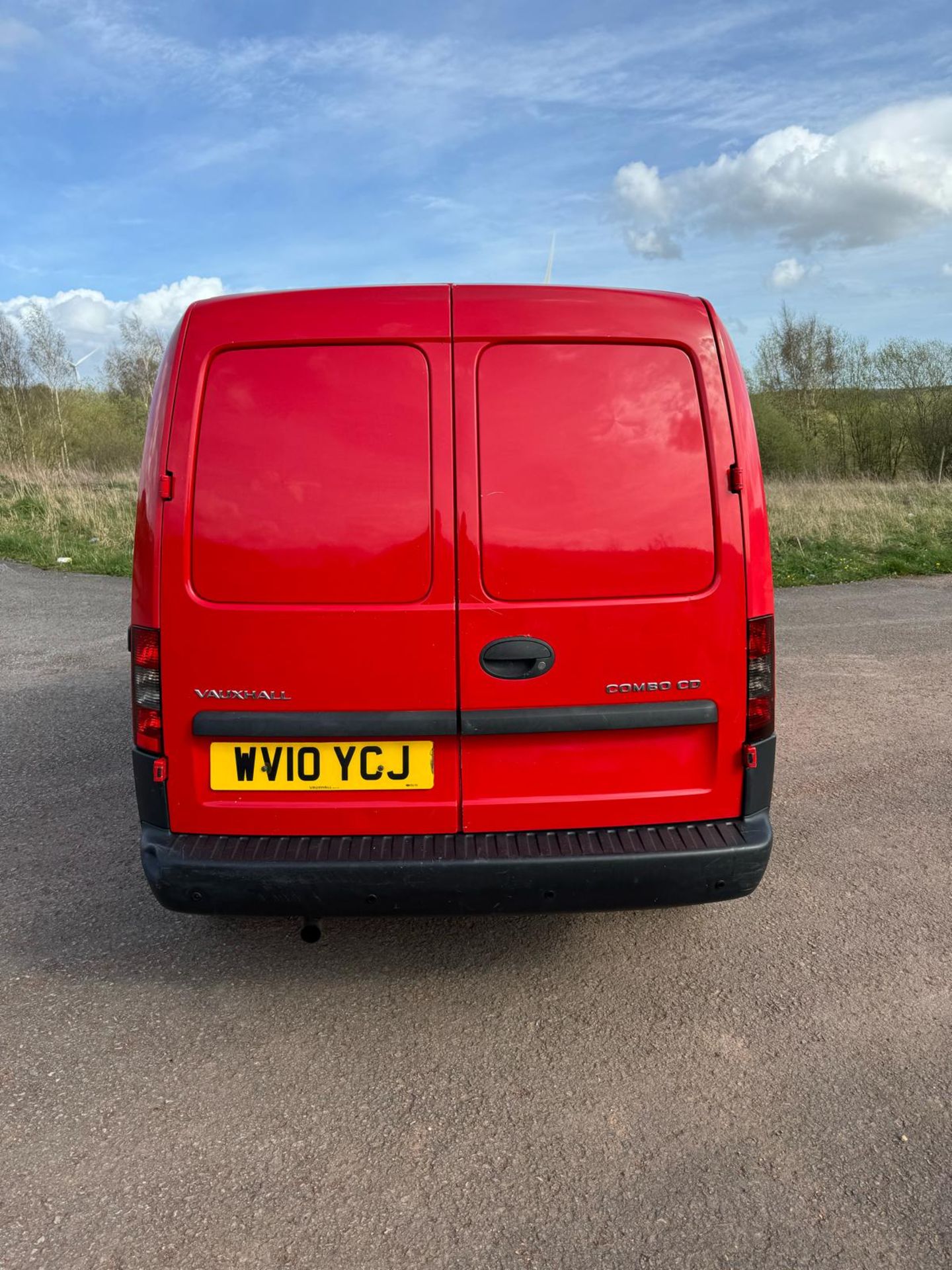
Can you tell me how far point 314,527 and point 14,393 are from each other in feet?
99.4

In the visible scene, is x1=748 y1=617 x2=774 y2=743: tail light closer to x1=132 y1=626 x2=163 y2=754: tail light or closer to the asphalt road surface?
the asphalt road surface

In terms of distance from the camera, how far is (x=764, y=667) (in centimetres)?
296

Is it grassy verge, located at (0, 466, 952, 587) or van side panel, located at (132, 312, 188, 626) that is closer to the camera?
van side panel, located at (132, 312, 188, 626)

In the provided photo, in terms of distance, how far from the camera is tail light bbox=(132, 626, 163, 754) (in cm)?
289

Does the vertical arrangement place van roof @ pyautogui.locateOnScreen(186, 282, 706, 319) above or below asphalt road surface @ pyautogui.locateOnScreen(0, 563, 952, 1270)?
above

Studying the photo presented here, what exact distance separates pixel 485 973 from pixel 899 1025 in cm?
130

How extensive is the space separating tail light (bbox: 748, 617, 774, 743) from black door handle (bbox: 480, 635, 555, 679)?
63 cm

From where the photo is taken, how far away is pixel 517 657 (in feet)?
9.26

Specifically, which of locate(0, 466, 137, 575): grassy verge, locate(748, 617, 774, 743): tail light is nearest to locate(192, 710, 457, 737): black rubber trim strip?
locate(748, 617, 774, 743): tail light

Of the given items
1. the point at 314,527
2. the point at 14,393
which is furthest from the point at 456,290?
the point at 14,393

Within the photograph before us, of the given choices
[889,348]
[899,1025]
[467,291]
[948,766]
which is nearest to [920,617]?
[948,766]

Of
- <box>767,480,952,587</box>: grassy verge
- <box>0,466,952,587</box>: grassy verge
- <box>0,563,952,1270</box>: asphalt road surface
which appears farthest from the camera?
<box>0,466,952,587</box>: grassy verge

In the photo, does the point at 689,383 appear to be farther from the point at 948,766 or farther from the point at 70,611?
the point at 70,611

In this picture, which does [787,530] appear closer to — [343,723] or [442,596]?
[442,596]
